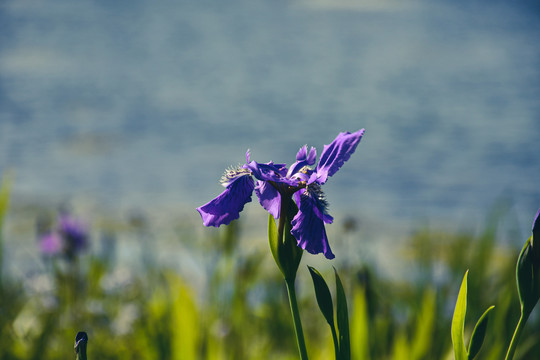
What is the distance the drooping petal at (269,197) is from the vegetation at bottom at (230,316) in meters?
0.55

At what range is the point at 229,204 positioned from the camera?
1064mm

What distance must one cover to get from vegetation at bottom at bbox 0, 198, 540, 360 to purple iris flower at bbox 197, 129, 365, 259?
1.77ft

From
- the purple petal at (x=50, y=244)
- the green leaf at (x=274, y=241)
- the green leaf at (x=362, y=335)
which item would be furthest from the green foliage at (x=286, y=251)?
the purple petal at (x=50, y=244)

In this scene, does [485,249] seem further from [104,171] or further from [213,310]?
[104,171]

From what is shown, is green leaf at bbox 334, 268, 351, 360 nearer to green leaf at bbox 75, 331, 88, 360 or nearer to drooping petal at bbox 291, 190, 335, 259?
drooping petal at bbox 291, 190, 335, 259

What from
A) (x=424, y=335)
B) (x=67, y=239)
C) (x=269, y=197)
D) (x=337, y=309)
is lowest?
(x=424, y=335)

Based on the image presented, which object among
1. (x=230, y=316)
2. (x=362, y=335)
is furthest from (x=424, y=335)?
(x=230, y=316)

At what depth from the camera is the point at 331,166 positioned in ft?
3.24

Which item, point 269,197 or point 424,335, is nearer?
point 269,197

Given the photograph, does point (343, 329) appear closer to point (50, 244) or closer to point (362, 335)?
point (362, 335)

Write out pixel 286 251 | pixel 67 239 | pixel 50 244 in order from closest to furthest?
pixel 286 251, pixel 67 239, pixel 50 244

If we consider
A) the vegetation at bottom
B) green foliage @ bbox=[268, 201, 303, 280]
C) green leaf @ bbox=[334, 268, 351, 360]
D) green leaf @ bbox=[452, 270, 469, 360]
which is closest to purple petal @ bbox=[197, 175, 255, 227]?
green foliage @ bbox=[268, 201, 303, 280]

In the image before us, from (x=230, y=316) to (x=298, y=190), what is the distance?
4.38 ft

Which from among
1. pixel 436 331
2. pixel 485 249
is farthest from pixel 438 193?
pixel 436 331
